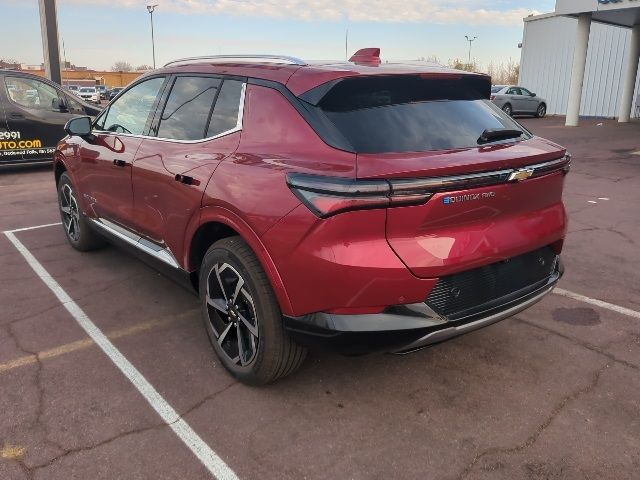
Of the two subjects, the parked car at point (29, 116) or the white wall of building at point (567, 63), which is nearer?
the parked car at point (29, 116)

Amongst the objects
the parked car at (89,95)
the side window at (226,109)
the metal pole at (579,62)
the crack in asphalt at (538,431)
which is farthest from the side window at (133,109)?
the parked car at (89,95)

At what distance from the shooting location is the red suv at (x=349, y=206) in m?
2.40

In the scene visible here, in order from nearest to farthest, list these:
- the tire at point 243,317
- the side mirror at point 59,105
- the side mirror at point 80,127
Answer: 1. the tire at point 243,317
2. the side mirror at point 80,127
3. the side mirror at point 59,105

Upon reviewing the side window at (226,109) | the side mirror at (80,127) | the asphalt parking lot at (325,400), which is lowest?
the asphalt parking lot at (325,400)

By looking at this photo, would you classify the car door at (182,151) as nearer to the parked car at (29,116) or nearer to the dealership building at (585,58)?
the parked car at (29,116)

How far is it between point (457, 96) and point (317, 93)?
2.87 feet

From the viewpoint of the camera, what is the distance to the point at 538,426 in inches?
106

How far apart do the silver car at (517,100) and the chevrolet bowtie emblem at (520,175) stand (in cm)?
2325

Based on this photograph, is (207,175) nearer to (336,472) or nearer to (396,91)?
(396,91)

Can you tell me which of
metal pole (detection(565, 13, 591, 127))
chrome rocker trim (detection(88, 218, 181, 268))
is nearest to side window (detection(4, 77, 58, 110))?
chrome rocker trim (detection(88, 218, 181, 268))

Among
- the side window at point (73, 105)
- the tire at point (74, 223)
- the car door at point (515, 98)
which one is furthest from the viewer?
the car door at point (515, 98)

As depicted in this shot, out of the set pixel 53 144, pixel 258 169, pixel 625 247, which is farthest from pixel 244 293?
pixel 53 144

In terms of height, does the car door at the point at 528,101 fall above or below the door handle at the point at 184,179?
above

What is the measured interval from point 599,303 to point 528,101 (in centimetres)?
2409
